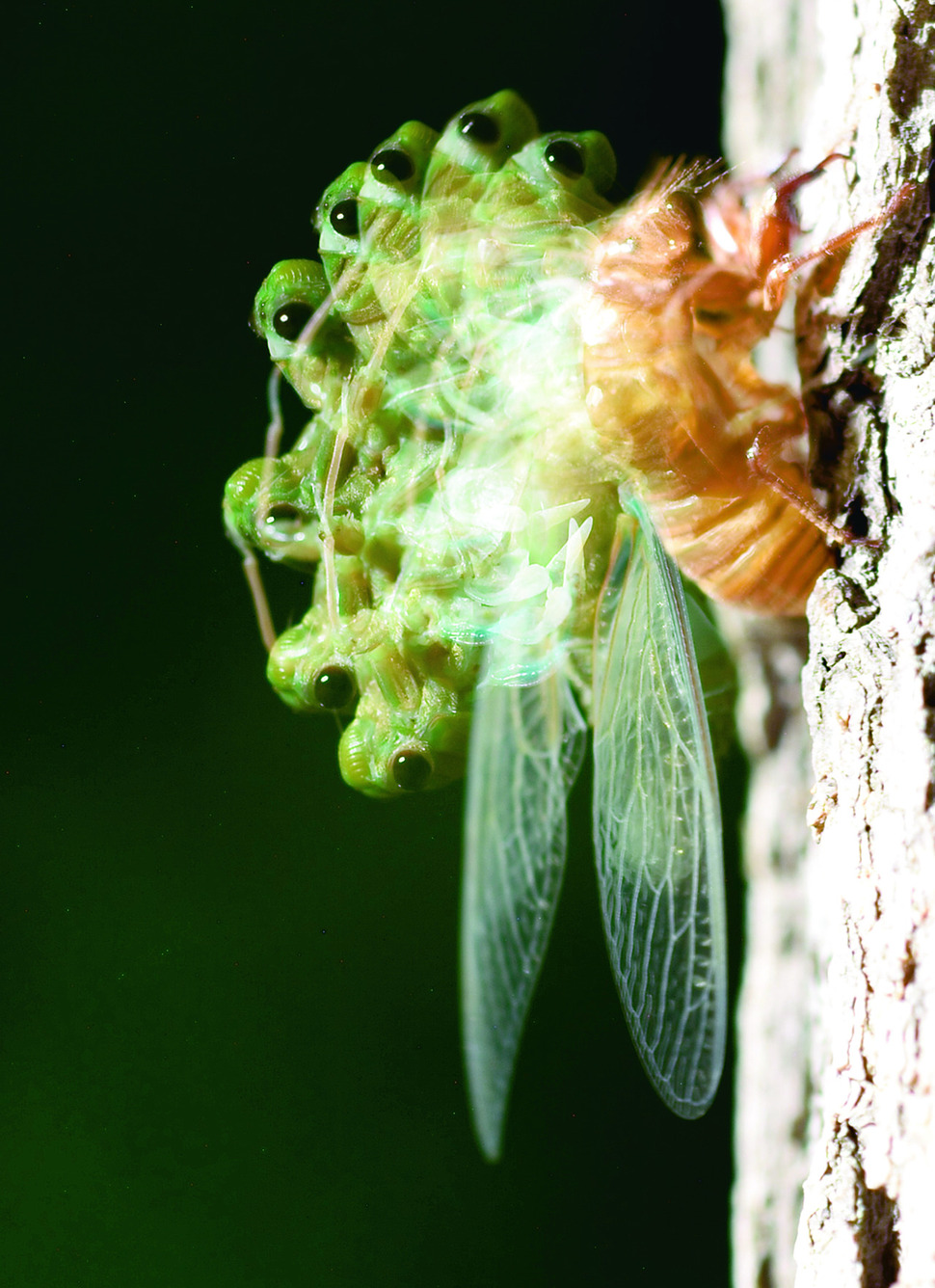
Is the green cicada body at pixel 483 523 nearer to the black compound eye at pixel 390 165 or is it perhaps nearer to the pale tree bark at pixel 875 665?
the black compound eye at pixel 390 165

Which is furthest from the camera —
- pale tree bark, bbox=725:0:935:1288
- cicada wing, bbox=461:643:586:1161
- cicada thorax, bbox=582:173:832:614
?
cicada wing, bbox=461:643:586:1161

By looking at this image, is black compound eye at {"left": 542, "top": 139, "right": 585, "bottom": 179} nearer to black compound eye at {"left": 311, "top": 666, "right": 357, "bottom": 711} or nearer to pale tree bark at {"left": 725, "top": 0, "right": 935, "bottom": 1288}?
pale tree bark at {"left": 725, "top": 0, "right": 935, "bottom": 1288}

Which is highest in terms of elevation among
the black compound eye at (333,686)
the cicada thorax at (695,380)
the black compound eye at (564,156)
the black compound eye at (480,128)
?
the black compound eye at (480,128)

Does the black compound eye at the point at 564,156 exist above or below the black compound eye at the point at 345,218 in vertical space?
above

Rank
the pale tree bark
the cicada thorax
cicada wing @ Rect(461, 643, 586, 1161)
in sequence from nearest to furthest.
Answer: the pale tree bark, the cicada thorax, cicada wing @ Rect(461, 643, 586, 1161)

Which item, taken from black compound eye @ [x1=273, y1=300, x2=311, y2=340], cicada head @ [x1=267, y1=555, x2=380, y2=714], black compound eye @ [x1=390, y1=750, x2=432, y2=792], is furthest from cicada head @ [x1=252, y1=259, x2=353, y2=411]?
black compound eye @ [x1=390, y1=750, x2=432, y2=792]

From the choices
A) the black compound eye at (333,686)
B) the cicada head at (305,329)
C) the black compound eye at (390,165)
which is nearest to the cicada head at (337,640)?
the black compound eye at (333,686)

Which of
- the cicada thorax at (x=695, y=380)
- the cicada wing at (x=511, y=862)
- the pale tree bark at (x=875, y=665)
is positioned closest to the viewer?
the pale tree bark at (x=875, y=665)

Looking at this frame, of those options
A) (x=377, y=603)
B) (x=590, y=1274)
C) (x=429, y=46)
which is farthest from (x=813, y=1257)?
(x=429, y=46)

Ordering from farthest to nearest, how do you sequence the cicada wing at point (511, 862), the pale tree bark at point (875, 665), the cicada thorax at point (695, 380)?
the cicada wing at point (511, 862)
the cicada thorax at point (695, 380)
the pale tree bark at point (875, 665)

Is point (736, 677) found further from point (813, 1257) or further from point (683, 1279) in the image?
point (683, 1279)

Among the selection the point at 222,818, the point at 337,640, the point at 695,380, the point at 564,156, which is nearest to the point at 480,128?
the point at 564,156
